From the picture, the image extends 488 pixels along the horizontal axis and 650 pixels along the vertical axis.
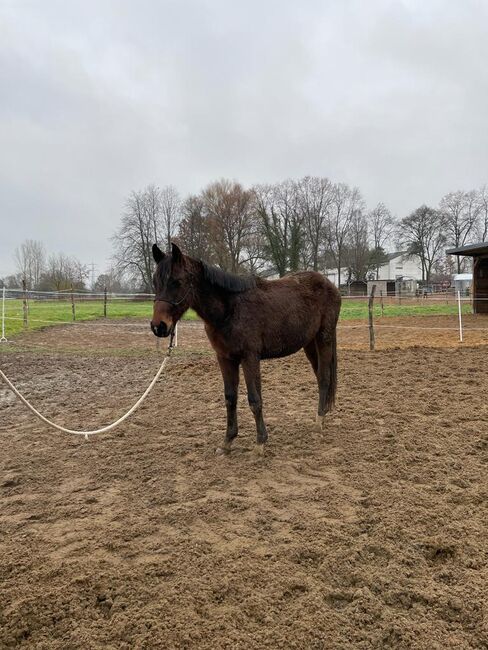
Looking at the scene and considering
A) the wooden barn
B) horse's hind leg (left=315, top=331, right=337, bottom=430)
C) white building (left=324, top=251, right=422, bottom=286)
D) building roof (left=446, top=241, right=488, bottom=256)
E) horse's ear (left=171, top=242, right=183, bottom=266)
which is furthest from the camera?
white building (left=324, top=251, right=422, bottom=286)

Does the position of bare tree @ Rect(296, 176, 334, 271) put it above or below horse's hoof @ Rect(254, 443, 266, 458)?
above

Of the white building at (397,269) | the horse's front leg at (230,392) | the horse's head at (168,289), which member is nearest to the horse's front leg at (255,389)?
the horse's front leg at (230,392)

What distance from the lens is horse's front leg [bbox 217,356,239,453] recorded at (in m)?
4.00

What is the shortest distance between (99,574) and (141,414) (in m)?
3.32

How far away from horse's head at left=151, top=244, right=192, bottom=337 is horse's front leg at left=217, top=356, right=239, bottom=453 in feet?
2.49

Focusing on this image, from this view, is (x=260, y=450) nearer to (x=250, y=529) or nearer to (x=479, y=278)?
(x=250, y=529)

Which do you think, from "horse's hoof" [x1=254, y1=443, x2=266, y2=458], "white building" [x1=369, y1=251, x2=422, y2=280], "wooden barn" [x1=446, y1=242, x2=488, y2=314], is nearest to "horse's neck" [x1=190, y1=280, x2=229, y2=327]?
"horse's hoof" [x1=254, y1=443, x2=266, y2=458]

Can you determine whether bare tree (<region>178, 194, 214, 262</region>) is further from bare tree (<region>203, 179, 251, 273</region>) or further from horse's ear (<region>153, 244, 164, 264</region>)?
horse's ear (<region>153, 244, 164, 264</region>)

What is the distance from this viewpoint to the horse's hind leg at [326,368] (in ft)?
15.5

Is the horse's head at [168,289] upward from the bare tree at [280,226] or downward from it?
downward

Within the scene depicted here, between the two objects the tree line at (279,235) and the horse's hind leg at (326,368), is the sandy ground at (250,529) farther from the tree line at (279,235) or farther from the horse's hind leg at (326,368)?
the tree line at (279,235)

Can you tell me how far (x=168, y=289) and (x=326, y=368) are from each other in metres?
2.21

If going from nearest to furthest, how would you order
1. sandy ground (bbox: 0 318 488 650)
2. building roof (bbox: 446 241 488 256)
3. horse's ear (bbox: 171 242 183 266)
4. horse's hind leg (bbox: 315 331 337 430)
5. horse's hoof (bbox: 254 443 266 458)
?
sandy ground (bbox: 0 318 488 650), horse's ear (bbox: 171 242 183 266), horse's hoof (bbox: 254 443 266 458), horse's hind leg (bbox: 315 331 337 430), building roof (bbox: 446 241 488 256)

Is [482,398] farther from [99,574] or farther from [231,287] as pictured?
[99,574]
